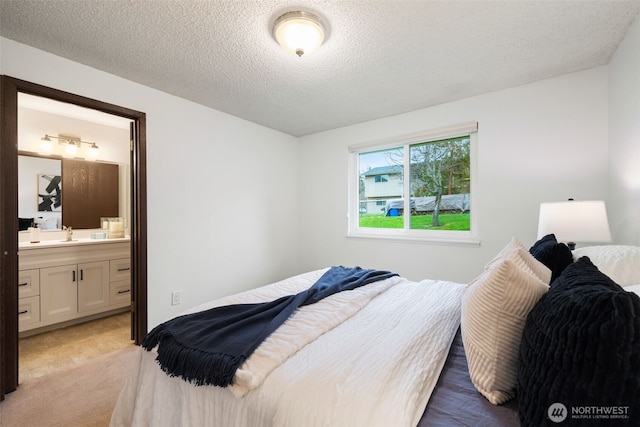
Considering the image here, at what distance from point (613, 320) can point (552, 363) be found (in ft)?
0.53

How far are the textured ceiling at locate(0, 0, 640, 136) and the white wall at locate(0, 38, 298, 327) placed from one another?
167 mm

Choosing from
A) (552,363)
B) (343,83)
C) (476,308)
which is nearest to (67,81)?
(343,83)

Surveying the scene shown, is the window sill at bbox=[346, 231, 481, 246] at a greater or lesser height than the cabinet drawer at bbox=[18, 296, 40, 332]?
greater

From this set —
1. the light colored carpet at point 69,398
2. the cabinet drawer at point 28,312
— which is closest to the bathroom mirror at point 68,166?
the cabinet drawer at point 28,312

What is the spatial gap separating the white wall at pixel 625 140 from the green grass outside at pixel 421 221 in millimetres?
1084

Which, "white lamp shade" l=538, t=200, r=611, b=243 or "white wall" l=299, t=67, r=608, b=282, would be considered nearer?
"white lamp shade" l=538, t=200, r=611, b=243

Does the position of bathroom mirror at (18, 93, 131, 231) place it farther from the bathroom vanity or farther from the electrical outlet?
the electrical outlet

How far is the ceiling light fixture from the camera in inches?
63.4

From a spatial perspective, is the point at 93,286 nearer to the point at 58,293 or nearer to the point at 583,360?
the point at 58,293

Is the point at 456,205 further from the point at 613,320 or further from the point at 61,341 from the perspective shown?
the point at 61,341

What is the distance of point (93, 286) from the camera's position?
10.3ft

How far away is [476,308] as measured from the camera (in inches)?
35.5

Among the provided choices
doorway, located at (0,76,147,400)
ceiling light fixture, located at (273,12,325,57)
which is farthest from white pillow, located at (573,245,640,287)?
doorway, located at (0,76,147,400)

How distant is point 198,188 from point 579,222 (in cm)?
321
